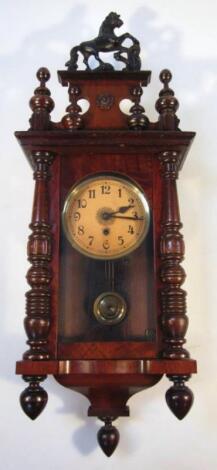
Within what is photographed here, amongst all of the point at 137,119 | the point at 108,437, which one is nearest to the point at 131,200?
the point at 137,119

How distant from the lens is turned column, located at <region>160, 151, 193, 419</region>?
2.84ft

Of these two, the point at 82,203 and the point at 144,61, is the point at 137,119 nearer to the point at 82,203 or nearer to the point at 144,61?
the point at 82,203

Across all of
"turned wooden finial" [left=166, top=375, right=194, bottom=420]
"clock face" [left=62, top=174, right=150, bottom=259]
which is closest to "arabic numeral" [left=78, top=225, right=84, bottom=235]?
"clock face" [left=62, top=174, right=150, bottom=259]

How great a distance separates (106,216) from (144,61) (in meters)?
0.44

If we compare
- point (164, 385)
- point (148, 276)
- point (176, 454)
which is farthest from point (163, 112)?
point (176, 454)

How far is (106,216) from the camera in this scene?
93 centimetres

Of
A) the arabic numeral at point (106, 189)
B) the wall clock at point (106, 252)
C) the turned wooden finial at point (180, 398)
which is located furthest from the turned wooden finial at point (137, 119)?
the turned wooden finial at point (180, 398)

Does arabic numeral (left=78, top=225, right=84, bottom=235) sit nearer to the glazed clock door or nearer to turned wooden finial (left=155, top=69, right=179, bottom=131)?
the glazed clock door

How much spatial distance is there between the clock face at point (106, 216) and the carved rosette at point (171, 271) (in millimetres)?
42

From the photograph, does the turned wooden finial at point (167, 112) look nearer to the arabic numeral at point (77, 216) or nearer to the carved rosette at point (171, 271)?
the carved rosette at point (171, 271)

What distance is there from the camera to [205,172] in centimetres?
112

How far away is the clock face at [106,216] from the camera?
920 millimetres

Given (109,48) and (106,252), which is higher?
(109,48)

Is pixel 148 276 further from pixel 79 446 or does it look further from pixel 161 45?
pixel 161 45
